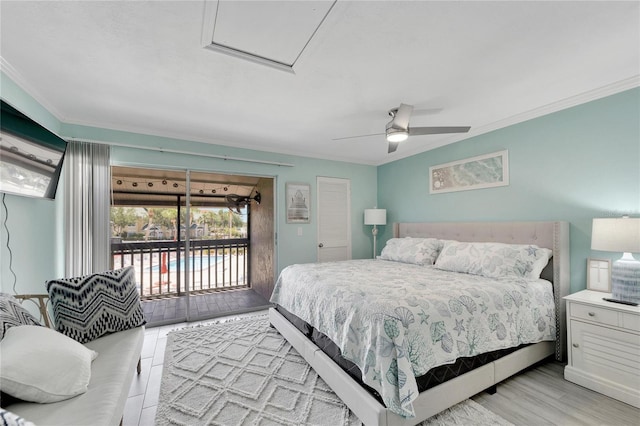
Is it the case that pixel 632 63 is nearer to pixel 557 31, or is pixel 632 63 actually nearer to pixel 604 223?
pixel 557 31

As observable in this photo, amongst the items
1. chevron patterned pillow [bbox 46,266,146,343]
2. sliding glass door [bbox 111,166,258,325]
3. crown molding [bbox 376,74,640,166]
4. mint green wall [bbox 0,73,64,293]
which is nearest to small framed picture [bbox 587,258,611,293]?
crown molding [bbox 376,74,640,166]

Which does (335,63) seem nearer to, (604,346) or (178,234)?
(604,346)

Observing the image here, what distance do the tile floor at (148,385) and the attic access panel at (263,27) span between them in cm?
258

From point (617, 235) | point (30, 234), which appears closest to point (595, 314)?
point (617, 235)

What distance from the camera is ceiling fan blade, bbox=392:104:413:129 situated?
7.76 feet

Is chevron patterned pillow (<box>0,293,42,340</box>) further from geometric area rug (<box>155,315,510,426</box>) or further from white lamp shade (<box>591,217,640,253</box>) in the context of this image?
white lamp shade (<box>591,217,640,253</box>)

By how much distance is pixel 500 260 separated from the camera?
8.46 ft

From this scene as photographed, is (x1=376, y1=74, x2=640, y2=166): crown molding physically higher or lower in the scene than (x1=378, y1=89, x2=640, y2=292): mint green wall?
higher

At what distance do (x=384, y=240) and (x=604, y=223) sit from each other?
3167mm

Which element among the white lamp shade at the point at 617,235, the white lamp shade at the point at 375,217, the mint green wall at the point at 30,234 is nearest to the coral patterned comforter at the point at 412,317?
the white lamp shade at the point at 617,235

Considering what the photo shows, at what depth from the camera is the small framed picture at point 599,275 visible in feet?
7.60

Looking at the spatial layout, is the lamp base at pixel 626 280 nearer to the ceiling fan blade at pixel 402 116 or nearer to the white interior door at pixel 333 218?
the ceiling fan blade at pixel 402 116

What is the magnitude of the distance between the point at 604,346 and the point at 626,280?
54 cm

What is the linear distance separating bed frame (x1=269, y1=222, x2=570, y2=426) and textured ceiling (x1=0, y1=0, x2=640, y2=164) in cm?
128
